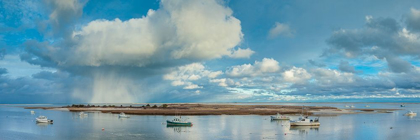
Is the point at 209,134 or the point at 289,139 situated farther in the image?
the point at 209,134

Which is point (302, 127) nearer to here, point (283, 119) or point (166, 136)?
point (283, 119)

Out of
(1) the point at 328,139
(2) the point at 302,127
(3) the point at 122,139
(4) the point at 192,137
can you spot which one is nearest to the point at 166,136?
(4) the point at 192,137

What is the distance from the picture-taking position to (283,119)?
91.4 metres

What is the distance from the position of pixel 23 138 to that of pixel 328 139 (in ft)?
157

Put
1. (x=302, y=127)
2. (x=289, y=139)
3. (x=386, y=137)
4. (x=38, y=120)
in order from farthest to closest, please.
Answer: (x=38, y=120)
(x=302, y=127)
(x=386, y=137)
(x=289, y=139)

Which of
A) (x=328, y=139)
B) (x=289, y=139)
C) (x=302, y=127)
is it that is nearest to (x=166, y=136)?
(x=289, y=139)

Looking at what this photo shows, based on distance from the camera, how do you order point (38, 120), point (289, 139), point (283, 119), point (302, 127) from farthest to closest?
point (283, 119) → point (38, 120) → point (302, 127) → point (289, 139)

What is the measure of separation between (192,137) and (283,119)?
1842 inches

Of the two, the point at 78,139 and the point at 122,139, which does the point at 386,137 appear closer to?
the point at 122,139

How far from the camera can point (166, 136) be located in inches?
2048

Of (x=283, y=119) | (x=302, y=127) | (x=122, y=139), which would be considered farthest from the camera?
(x=283, y=119)

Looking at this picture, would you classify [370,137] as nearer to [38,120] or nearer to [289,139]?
[289,139]

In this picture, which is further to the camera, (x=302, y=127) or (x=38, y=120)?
(x=38, y=120)

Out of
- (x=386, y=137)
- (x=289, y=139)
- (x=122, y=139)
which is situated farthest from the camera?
(x=386, y=137)
